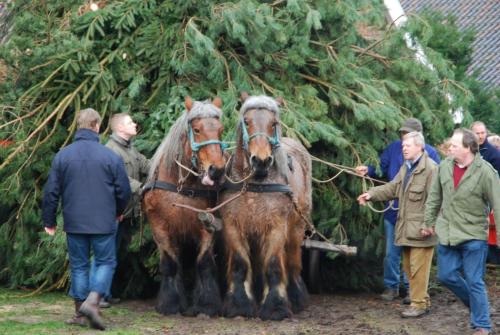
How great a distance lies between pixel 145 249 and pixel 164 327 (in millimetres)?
1789

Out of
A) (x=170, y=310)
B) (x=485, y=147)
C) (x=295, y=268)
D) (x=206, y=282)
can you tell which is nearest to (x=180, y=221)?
(x=206, y=282)

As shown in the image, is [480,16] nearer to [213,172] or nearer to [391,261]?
[391,261]

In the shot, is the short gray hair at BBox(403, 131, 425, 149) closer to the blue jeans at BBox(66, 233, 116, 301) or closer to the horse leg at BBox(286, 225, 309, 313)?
the horse leg at BBox(286, 225, 309, 313)

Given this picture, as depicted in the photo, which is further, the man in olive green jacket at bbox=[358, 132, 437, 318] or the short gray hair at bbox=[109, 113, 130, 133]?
the short gray hair at bbox=[109, 113, 130, 133]

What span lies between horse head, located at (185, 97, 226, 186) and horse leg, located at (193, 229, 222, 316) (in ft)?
2.12

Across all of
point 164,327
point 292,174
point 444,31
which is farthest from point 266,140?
point 444,31

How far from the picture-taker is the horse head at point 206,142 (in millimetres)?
8938

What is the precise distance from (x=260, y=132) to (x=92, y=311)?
82.8 inches

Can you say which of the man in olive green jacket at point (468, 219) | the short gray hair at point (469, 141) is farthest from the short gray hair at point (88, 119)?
the short gray hair at point (469, 141)

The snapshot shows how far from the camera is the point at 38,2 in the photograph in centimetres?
1112

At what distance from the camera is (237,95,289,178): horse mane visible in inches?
358

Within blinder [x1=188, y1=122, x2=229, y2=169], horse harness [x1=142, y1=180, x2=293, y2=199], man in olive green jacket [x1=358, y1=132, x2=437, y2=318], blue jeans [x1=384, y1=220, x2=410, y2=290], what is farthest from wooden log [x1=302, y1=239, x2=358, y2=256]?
blinder [x1=188, y1=122, x2=229, y2=169]

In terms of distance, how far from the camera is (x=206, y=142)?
353 inches

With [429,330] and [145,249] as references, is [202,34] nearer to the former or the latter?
[145,249]
